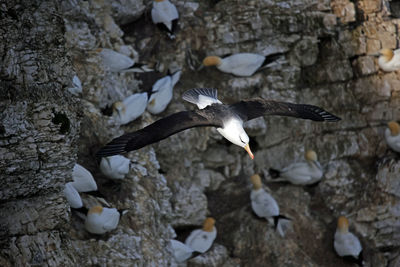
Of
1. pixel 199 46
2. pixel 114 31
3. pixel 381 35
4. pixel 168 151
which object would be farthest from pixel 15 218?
pixel 381 35

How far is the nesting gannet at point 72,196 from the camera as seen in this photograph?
7.24 metres

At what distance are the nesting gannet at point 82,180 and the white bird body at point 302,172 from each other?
3094mm

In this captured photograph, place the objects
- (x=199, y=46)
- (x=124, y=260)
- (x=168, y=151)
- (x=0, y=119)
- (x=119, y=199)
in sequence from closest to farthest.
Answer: (x=0, y=119) → (x=124, y=260) → (x=119, y=199) → (x=168, y=151) → (x=199, y=46)

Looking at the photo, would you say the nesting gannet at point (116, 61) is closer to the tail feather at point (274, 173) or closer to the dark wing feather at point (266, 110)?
the dark wing feather at point (266, 110)

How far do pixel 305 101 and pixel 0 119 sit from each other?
17.0 feet

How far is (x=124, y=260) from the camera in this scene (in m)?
7.27

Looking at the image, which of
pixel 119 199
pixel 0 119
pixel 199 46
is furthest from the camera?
pixel 199 46

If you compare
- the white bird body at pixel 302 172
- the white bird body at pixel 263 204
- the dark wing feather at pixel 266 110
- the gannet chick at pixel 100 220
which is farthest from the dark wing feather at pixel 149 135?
the white bird body at pixel 302 172

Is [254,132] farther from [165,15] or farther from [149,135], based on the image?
[149,135]

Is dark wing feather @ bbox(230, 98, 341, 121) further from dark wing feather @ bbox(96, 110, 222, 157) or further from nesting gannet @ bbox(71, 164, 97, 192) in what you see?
nesting gannet @ bbox(71, 164, 97, 192)

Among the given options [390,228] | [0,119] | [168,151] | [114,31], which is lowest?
[390,228]

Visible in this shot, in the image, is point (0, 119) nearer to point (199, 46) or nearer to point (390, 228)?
point (199, 46)

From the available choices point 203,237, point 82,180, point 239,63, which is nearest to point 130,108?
point 82,180

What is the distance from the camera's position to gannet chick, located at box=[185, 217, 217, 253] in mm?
8617
